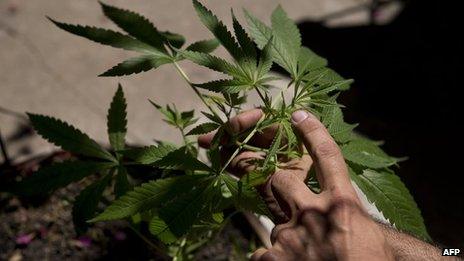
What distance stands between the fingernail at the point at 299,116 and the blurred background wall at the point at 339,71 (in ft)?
5.99

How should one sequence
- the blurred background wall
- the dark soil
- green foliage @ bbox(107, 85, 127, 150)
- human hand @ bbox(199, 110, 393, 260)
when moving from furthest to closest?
the blurred background wall < the dark soil < green foliage @ bbox(107, 85, 127, 150) < human hand @ bbox(199, 110, 393, 260)

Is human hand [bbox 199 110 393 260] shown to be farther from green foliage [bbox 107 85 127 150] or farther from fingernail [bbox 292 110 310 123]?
green foliage [bbox 107 85 127 150]

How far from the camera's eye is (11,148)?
2.62 m

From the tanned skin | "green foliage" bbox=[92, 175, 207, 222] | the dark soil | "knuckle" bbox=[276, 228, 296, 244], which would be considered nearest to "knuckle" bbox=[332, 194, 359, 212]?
the tanned skin

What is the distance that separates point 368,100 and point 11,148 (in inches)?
92.5

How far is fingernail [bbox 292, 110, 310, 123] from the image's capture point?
103 centimetres

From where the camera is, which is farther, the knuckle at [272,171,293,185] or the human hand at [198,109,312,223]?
the human hand at [198,109,312,223]

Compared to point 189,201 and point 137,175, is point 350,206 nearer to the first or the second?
point 189,201

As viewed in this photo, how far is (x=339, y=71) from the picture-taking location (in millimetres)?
3422

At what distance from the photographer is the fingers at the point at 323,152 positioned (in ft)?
3.22

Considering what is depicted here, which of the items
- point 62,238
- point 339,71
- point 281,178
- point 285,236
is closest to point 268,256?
point 285,236

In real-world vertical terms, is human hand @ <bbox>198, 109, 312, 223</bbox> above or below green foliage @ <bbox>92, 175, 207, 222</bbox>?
below

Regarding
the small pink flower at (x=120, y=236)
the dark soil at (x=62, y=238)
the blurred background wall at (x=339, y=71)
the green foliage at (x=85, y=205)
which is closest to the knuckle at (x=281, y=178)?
the green foliage at (x=85, y=205)

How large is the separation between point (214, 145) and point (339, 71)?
2545mm
